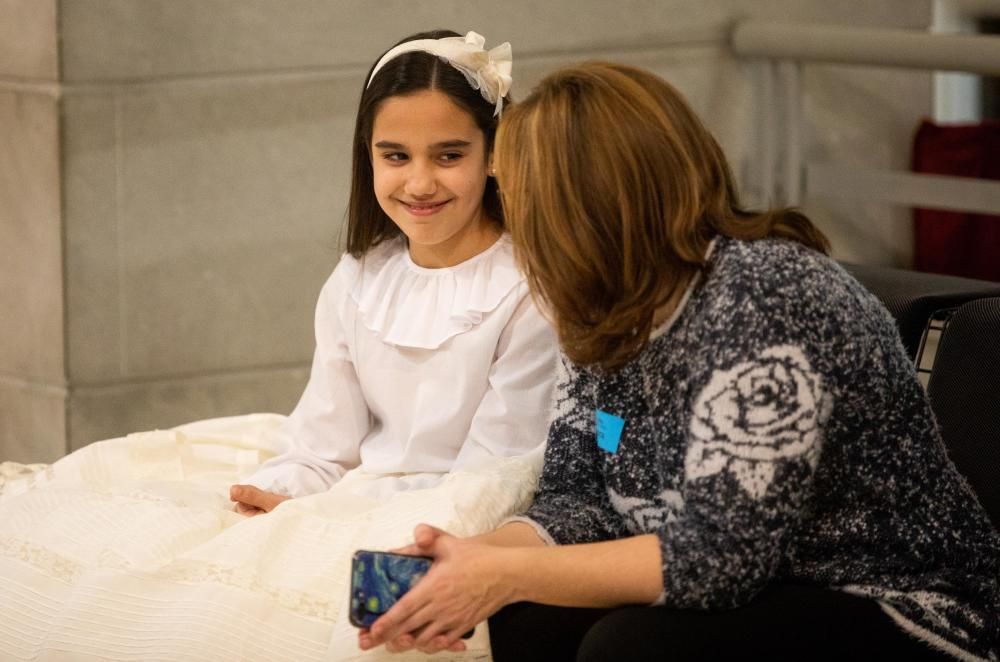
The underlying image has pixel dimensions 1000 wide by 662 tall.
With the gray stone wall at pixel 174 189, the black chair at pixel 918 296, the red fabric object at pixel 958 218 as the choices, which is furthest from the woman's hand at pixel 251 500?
the red fabric object at pixel 958 218

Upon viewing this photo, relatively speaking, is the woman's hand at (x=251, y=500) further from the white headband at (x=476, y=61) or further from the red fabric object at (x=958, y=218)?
the red fabric object at (x=958, y=218)

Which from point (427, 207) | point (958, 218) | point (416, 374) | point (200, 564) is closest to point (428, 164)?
point (427, 207)

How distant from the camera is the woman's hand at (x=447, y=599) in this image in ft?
6.08

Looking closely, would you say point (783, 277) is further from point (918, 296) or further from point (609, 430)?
point (918, 296)

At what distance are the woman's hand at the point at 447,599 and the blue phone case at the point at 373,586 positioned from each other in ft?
0.07

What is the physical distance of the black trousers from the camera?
1.77m

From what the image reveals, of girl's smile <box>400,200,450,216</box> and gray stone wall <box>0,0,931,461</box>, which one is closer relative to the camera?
girl's smile <box>400,200,450,216</box>

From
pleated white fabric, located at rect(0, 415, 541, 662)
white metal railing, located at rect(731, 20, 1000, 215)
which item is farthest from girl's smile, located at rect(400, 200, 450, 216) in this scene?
white metal railing, located at rect(731, 20, 1000, 215)

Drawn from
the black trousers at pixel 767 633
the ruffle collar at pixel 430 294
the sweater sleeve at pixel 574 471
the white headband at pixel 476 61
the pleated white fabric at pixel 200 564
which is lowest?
the pleated white fabric at pixel 200 564

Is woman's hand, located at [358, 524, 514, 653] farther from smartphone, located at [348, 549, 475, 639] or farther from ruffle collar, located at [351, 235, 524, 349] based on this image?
ruffle collar, located at [351, 235, 524, 349]

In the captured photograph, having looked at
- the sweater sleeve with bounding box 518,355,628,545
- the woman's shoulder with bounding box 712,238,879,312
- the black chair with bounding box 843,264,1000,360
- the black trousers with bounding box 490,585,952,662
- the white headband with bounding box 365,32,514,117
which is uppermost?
the white headband with bounding box 365,32,514,117

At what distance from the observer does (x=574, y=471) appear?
7.20ft

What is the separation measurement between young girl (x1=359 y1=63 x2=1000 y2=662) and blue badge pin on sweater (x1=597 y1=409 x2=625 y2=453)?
10cm

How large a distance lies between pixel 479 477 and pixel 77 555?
2.07ft
